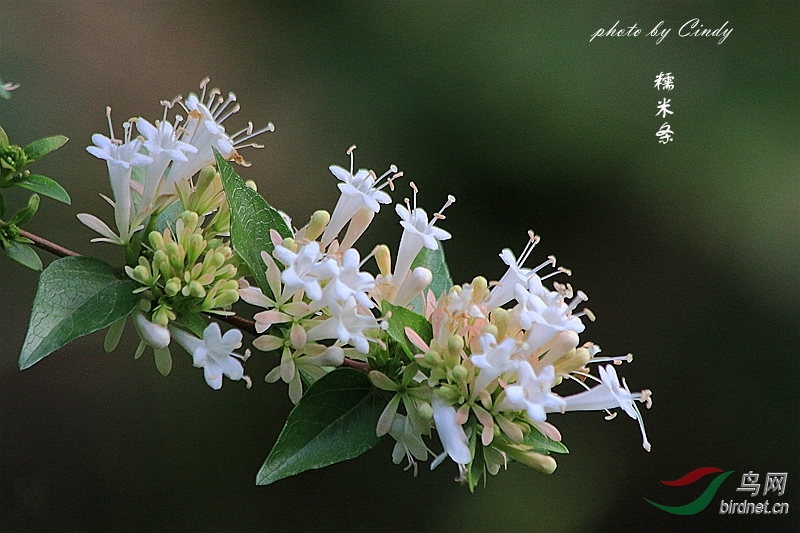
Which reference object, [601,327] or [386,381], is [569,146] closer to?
[601,327]

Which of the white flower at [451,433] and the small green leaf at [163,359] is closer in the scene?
the white flower at [451,433]

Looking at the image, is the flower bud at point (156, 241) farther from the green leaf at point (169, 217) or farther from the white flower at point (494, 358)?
the white flower at point (494, 358)

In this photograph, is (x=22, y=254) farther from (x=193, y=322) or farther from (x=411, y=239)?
(x=411, y=239)

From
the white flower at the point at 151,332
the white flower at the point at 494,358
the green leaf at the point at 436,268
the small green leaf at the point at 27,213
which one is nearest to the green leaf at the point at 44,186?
the small green leaf at the point at 27,213

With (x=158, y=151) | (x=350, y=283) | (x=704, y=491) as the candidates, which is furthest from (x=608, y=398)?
(x=704, y=491)

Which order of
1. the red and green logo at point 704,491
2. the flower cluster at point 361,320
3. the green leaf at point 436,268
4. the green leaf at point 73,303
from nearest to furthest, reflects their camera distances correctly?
the green leaf at point 73,303 → the flower cluster at point 361,320 → the green leaf at point 436,268 → the red and green logo at point 704,491

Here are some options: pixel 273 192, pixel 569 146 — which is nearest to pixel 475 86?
pixel 569 146
